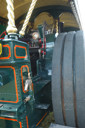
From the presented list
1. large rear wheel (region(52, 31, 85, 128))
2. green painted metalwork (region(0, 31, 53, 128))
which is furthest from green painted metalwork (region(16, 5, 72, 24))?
green painted metalwork (region(0, 31, 53, 128))

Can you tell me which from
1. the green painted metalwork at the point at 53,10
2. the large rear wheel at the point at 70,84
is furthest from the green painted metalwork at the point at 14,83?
the green painted metalwork at the point at 53,10

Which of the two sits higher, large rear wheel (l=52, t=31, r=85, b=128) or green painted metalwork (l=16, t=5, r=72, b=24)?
green painted metalwork (l=16, t=5, r=72, b=24)

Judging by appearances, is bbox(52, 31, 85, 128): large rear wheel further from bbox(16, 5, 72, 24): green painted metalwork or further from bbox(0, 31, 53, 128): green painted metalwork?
bbox(16, 5, 72, 24): green painted metalwork

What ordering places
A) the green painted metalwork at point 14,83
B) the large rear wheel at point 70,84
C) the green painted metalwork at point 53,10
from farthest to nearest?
the green painted metalwork at point 53,10 → the large rear wheel at point 70,84 → the green painted metalwork at point 14,83

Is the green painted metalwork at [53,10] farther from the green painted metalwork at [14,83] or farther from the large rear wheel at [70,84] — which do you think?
the green painted metalwork at [14,83]

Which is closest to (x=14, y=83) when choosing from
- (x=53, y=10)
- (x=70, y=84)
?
(x=70, y=84)

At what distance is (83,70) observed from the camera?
1.37 metres

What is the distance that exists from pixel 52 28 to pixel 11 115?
2.69 m

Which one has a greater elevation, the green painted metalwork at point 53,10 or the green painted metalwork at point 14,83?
the green painted metalwork at point 53,10

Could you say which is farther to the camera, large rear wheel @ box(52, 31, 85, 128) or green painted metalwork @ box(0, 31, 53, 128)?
large rear wheel @ box(52, 31, 85, 128)

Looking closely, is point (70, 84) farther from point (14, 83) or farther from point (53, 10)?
point (53, 10)

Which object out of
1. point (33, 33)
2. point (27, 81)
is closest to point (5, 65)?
point (27, 81)

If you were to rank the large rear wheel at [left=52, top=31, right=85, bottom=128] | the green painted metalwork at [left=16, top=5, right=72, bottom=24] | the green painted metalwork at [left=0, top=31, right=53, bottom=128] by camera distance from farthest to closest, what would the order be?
the green painted metalwork at [left=16, top=5, right=72, bottom=24], the large rear wheel at [left=52, top=31, right=85, bottom=128], the green painted metalwork at [left=0, top=31, right=53, bottom=128]

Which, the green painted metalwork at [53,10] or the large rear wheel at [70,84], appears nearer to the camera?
the large rear wheel at [70,84]
